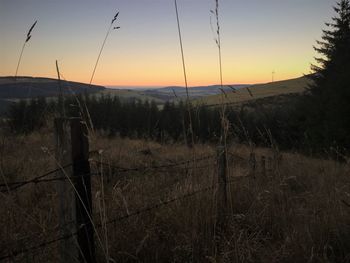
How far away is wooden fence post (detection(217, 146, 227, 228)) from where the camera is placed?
3.29 m

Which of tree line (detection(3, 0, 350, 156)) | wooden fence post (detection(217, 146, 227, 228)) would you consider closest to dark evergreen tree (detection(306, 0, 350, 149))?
tree line (detection(3, 0, 350, 156))

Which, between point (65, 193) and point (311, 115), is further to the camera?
point (311, 115)

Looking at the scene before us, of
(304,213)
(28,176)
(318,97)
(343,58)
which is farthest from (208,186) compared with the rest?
(343,58)

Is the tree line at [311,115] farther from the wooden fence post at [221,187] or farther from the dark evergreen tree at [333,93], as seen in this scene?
the wooden fence post at [221,187]

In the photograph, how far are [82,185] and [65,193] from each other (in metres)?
0.11

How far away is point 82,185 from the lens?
2.15m

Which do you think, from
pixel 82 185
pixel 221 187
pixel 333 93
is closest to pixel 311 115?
pixel 333 93

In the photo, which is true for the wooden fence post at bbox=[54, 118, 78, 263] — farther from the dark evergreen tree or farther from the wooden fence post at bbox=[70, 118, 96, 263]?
the dark evergreen tree

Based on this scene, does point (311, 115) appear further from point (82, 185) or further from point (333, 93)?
point (82, 185)

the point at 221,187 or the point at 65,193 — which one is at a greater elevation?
the point at 65,193

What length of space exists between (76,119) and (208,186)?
171cm

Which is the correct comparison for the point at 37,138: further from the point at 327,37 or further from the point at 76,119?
Answer: the point at 327,37

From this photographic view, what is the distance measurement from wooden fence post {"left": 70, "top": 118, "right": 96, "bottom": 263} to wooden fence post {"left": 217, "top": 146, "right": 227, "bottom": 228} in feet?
4.29

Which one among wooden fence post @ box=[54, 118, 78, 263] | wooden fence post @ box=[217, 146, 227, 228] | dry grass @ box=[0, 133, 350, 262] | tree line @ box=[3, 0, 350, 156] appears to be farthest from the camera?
tree line @ box=[3, 0, 350, 156]
